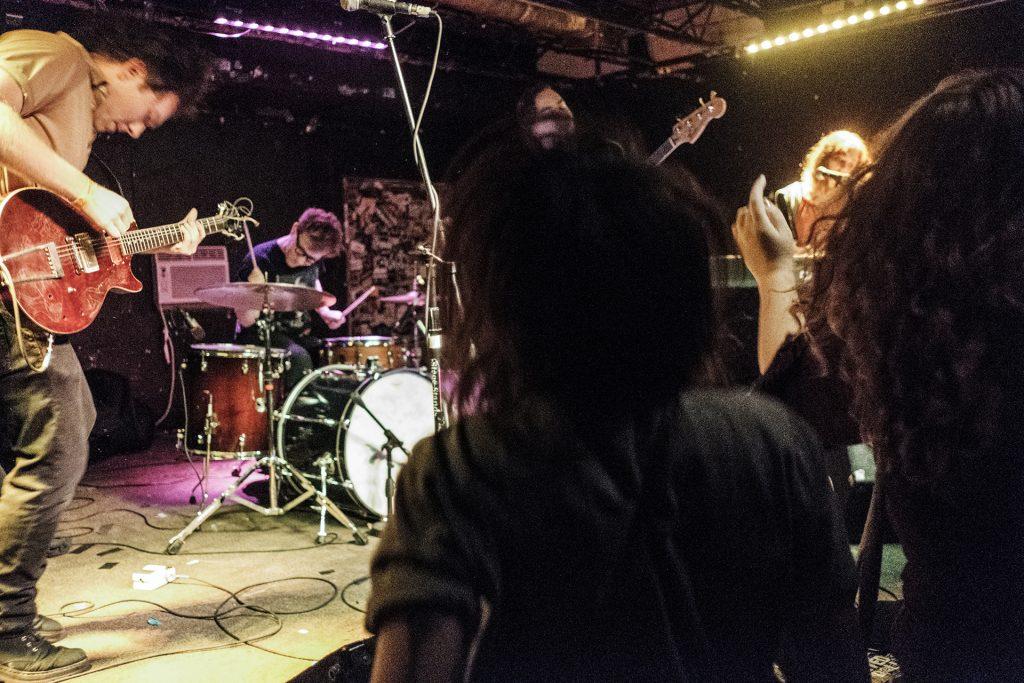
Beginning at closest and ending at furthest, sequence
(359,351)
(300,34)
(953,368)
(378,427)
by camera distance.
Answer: (953,368) < (378,427) < (359,351) < (300,34)

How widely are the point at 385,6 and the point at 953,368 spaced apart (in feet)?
6.64

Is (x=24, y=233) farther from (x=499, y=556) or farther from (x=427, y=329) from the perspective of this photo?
(x=499, y=556)

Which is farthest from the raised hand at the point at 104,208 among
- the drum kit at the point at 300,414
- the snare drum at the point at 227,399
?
the snare drum at the point at 227,399

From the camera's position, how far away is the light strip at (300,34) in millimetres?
6484

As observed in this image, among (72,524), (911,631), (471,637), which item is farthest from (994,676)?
(72,524)

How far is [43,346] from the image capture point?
8.64 ft

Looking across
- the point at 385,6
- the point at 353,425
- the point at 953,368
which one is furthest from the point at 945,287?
the point at 353,425

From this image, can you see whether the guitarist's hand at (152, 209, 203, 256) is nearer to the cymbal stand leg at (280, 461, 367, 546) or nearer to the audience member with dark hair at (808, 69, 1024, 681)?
the cymbal stand leg at (280, 461, 367, 546)

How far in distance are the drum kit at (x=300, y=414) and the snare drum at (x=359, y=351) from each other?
1003 mm

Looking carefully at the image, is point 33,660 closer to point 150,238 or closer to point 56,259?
point 56,259

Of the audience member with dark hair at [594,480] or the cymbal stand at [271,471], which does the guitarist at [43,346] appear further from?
the audience member with dark hair at [594,480]

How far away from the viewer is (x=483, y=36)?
8.09 m

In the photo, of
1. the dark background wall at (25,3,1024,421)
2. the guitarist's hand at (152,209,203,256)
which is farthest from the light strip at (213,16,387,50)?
the guitarist's hand at (152,209,203,256)

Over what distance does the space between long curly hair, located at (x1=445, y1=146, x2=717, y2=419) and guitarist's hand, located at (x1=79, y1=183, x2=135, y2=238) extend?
2.25m
